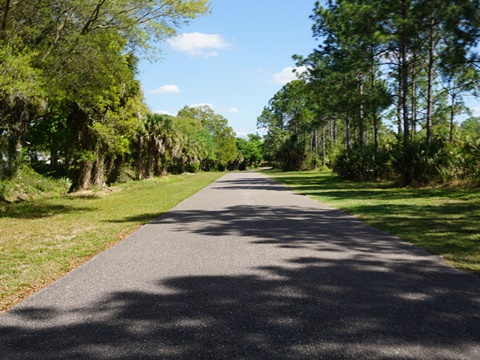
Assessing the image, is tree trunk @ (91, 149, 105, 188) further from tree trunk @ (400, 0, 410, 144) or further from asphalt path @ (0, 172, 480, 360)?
tree trunk @ (400, 0, 410, 144)

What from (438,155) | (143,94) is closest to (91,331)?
(438,155)

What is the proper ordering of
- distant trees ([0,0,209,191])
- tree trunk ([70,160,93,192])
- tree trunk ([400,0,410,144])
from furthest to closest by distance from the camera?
tree trunk ([70,160,93,192]), tree trunk ([400,0,410,144]), distant trees ([0,0,209,191])

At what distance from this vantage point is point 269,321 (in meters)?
3.70

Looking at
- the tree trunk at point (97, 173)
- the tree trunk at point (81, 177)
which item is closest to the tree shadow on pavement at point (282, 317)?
the tree trunk at point (81, 177)

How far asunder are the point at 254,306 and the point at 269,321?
1.35 ft

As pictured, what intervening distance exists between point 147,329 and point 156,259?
9.09ft

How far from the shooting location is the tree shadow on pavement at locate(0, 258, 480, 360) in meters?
3.13

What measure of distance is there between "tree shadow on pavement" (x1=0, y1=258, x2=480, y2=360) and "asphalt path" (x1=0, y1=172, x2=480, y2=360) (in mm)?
12

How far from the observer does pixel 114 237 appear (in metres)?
8.45

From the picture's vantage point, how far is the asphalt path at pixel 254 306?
10.4ft

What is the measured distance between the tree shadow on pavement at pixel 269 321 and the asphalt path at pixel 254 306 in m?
0.01

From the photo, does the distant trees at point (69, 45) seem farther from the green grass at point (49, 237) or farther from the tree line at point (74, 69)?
the green grass at point (49, 237)

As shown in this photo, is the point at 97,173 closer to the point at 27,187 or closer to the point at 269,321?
the point at 27,187

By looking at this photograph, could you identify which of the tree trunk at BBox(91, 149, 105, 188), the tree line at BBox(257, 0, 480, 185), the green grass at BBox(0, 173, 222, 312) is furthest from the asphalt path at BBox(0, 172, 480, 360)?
the tree trunk at BBox(91, 149, 105, 188)
